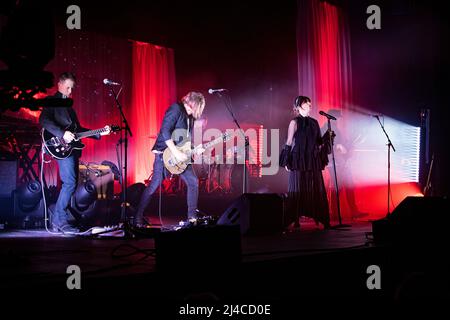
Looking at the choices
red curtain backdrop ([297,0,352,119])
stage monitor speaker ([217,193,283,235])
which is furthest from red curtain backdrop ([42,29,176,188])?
stage monitor speaker ([217,193,283,235])

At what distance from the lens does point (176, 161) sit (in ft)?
24.7

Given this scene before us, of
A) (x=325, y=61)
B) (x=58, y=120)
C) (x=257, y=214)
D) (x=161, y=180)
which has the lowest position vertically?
(x=257, y=214)

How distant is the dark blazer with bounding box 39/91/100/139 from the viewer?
23.3 ft

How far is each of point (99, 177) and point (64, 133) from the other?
2.49 m

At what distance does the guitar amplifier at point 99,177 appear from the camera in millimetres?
9414

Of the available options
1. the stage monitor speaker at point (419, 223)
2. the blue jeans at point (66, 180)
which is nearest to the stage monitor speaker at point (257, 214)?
the stage monitor speaker at point (419, 223)

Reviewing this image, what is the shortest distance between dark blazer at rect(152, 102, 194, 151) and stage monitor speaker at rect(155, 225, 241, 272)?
141 inches

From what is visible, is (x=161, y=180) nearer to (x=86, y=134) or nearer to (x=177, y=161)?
(x=177, y=161)

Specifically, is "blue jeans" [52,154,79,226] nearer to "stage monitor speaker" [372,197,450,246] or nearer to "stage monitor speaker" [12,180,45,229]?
"stage monitor speaker" [12,180,45,229]

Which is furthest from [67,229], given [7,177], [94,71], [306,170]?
[94,71]

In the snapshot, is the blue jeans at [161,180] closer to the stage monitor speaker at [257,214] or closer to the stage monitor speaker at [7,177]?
the stage monitor speaker at [257,214]

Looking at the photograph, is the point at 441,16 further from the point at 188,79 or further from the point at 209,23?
the point at 188,79

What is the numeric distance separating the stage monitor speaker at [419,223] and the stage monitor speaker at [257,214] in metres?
1.60
